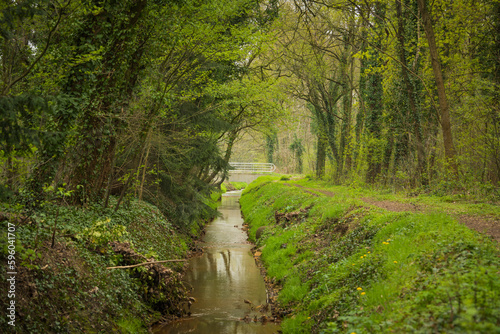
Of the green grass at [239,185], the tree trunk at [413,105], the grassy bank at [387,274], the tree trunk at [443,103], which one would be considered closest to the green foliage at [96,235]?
the grassy bank at [387,274]

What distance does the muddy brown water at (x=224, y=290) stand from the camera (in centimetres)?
769

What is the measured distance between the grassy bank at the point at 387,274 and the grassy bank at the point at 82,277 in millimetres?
2957

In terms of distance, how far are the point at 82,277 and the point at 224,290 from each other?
4748 millimetres

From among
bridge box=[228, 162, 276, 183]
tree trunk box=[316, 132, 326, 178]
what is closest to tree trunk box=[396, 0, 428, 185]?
tree trunk box=[316, 132, 326, 178]

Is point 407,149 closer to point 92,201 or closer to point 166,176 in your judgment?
point 166,176

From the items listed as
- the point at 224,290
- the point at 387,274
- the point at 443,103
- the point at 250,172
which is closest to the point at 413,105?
the point at 443,103

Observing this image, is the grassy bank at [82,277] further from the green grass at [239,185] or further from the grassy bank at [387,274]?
the green grass at [239,185]

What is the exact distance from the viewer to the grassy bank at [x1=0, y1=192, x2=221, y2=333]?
500 centimetres

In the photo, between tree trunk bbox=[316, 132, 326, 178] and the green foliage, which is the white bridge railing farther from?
the green foliage

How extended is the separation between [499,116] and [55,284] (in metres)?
12.5

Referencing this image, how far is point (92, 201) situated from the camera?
998 centimetres

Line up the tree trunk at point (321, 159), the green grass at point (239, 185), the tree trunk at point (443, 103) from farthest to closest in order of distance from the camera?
the green grass at point (239, 185)
the tree trunk at point (321, 159)
the tree trunk at point (443, 103)

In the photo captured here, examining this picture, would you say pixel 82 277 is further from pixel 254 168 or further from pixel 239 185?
pixel 239 185

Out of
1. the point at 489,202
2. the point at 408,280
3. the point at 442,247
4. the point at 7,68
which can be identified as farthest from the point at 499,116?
the point at 7,68
